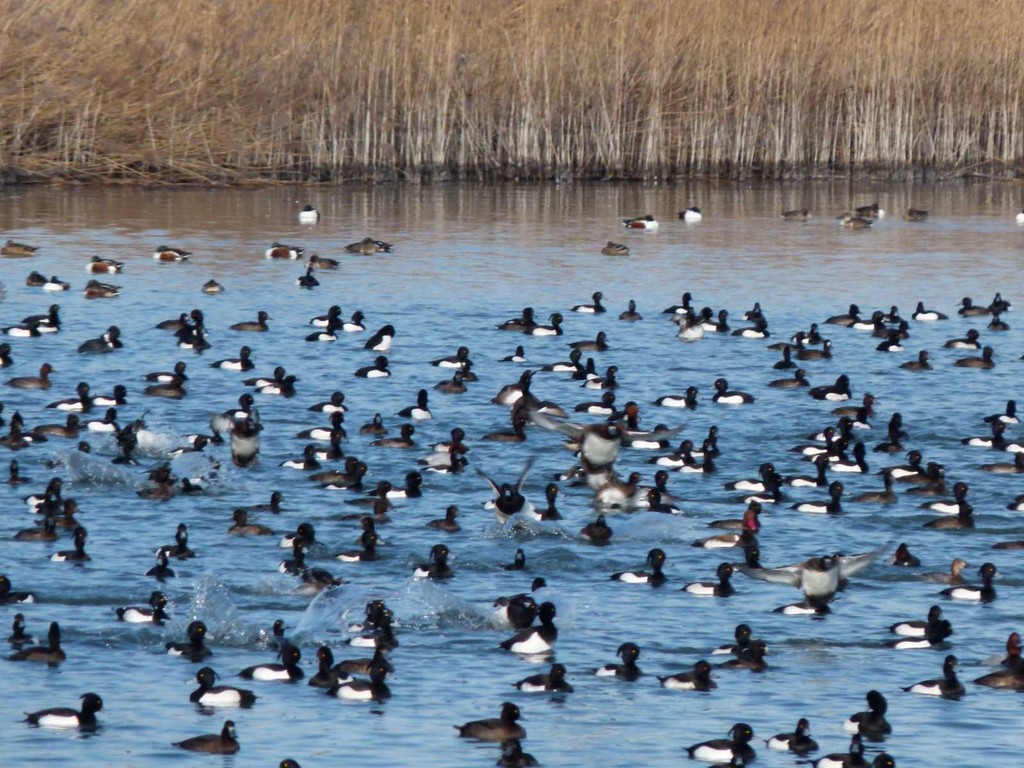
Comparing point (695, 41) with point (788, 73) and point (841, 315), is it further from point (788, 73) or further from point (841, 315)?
point (841, 315)

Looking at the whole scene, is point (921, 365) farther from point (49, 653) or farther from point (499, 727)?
point (49, 653)

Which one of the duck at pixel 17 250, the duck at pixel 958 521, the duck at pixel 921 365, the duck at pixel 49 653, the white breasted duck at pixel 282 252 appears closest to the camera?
the duck at pixel 49 653

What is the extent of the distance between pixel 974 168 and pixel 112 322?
27.9m

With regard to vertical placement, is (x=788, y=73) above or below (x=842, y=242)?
above

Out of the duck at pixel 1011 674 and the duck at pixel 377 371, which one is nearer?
the duck at pixel 1011 674

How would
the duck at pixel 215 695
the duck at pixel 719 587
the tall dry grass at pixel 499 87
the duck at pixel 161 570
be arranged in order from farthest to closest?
the tall dry grass at pixel 499 87 < the duck at pixel 719 587 < the duck at pixel 161 570 < the duck at pixel 215 695

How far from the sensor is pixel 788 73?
157 feet

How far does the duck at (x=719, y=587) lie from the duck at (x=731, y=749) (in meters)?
4.18

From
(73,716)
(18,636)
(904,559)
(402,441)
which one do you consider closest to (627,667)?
(73,716)

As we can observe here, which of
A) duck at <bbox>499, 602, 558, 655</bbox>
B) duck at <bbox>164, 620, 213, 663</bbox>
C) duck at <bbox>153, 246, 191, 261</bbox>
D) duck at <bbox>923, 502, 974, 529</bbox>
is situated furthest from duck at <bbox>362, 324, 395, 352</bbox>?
duck at <bbox>164, 620, 213, 663</bbox>

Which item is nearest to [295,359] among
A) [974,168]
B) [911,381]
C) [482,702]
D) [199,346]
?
[199,346]

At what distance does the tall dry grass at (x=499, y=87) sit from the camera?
45250mm

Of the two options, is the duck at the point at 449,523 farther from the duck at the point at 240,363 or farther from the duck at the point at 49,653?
the duck at the point at 240,363

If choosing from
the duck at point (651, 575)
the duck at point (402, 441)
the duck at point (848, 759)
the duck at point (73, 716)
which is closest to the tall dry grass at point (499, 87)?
the duck at point (402, 441)
